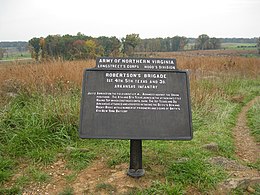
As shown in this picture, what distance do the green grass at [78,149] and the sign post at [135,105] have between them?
571 mm

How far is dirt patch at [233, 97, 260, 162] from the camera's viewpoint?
424 centimetres

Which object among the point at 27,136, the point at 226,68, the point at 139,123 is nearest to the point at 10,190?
the point at 27,136

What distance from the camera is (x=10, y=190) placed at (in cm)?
307

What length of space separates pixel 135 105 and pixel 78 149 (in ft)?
4.82

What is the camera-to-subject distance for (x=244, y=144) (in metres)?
4.81

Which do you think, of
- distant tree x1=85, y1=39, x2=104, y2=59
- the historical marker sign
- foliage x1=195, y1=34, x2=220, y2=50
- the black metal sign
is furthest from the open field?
foliage x1=195, y1=34, x2=220, y2=50

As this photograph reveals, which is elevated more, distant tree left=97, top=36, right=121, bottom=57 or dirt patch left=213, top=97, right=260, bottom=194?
distant tree left=97, top=36, right=121, bottom=57

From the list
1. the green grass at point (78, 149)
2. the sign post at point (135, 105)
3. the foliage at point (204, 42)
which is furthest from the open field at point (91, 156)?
the foliage at point (204, 42)

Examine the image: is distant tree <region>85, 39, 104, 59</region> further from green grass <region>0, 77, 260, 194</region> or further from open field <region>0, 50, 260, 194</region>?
green grass <region>0, 77, 260, 194</region>

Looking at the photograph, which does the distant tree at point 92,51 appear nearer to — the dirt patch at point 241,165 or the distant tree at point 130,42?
the distant tree at point 130,42

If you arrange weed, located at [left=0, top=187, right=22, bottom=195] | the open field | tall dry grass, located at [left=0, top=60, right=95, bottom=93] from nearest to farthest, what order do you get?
1. weed, located at [left=0, top=187, right=22, bottom=195]
2. the open field
3. tall dry grass, located at [left=0, top=60, right=95, bottom=93]

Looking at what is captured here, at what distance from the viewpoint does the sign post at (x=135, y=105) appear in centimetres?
294

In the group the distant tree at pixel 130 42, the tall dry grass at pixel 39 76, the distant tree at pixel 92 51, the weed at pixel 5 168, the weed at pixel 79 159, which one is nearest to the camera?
the weed at pixel 5 168

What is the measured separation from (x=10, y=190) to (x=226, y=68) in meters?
10.7
